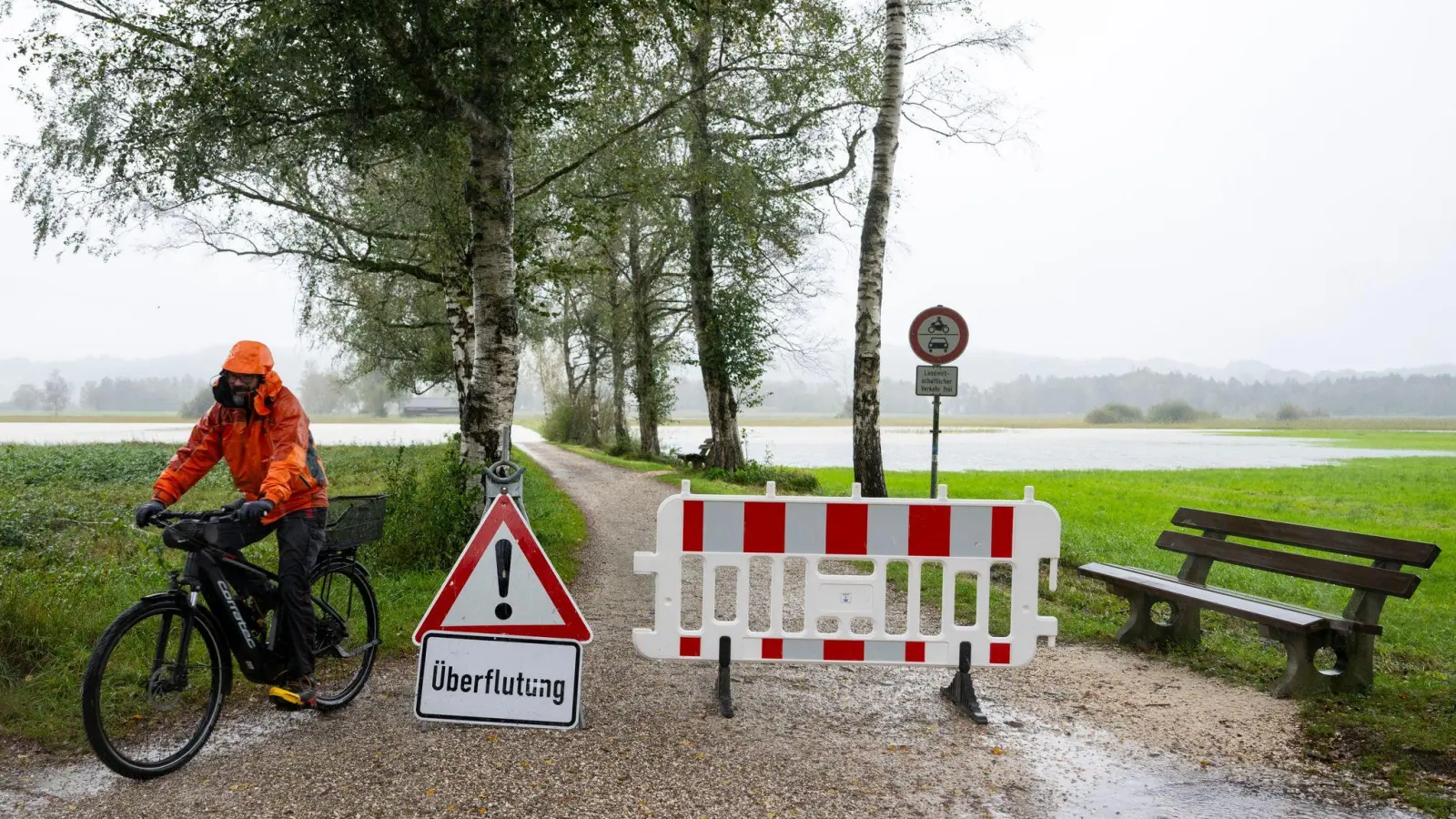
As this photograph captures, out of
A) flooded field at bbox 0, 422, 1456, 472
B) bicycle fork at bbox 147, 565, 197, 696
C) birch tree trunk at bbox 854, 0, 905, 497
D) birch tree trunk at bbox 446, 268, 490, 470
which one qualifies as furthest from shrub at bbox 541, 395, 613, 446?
bicycle fork at bbox 147, 565, 197, 696

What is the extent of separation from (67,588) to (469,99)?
17.4 ft

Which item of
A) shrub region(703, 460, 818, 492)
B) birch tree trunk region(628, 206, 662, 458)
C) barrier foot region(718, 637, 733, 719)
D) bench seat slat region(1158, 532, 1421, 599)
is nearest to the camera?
barrier foot region(718, 637, 733, 719)

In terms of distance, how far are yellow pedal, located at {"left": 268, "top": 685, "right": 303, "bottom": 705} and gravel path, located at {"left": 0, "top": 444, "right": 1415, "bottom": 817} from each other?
14 centimetres

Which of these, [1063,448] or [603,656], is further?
[1063,448]

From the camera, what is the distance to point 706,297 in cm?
2294

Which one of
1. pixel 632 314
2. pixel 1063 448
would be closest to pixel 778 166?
pixel 632 314

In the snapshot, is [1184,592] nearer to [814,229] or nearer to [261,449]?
[261,449]

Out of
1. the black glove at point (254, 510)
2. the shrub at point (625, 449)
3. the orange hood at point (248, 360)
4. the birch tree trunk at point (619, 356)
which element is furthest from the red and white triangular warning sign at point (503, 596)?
the shrub at point (625, 449)

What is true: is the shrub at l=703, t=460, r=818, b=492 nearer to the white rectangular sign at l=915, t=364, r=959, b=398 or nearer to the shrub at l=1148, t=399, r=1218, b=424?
the white rectangular sign at l=915, t=364, r=959, b=398

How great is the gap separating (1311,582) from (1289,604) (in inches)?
302

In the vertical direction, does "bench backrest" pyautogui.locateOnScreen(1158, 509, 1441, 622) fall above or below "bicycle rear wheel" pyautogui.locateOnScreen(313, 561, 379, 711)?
above

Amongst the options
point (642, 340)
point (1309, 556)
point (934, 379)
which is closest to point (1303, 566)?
point (1309, 556)

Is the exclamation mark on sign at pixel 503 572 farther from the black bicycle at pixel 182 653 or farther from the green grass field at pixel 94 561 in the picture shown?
the green grass field at pixel 94 561

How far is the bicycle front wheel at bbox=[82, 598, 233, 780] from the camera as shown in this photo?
397 centimetres
